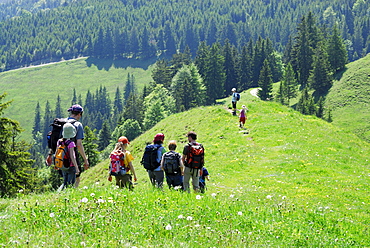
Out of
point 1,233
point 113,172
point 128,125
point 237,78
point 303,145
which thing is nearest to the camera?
point 1,233

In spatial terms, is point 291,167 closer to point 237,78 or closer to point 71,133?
point 71,133

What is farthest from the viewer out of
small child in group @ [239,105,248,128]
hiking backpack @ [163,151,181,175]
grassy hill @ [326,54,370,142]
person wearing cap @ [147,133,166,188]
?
grassy hill @ [326,54,370,142]

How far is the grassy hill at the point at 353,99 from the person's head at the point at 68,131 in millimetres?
88251

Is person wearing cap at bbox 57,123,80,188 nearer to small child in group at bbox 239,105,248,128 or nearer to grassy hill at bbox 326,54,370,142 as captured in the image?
small child in group at bbox 239,105,248,128

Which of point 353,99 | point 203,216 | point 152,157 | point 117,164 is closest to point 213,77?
point 353,99

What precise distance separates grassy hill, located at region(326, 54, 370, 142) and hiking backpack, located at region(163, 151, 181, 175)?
8477cm

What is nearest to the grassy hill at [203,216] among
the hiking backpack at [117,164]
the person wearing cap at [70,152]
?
the person wearing cap at [70,152]

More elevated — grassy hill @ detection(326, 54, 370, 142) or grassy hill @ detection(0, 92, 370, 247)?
grassy hill @ detection(0, 92, 370, 247)

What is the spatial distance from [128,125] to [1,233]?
105m

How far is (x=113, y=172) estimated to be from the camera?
1273 cm

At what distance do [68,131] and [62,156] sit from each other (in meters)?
0.85

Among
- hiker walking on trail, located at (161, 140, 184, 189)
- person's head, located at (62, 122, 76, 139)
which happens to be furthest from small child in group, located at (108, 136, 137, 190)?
person's head, located at (62, 122, 76, 139)

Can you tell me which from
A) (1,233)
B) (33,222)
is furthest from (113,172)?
(1,233)

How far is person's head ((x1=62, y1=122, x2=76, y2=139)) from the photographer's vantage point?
11.2m
